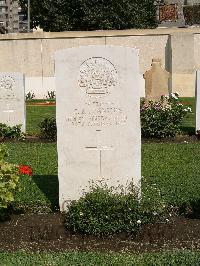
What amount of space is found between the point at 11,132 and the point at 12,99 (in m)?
0.74

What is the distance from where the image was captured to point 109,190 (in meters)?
6.98

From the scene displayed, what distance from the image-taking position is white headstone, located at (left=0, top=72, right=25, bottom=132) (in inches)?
589

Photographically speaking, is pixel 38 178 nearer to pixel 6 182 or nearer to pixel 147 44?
pixel 6 182

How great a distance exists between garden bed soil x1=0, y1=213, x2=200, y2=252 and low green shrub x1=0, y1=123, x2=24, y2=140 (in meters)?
7.79

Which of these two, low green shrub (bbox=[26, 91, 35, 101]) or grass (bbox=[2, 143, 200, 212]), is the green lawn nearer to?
grass (bbox=[2, 143, 200, 212])

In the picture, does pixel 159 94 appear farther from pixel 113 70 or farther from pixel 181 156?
pixel 113 70

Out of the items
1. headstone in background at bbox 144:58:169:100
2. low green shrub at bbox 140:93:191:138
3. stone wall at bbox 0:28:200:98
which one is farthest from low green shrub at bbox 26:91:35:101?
low green shrub at bbox 140:93:191:138

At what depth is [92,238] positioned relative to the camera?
6.50 meters

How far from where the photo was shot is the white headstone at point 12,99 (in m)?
15.0

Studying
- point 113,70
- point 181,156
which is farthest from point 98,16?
point 113,70

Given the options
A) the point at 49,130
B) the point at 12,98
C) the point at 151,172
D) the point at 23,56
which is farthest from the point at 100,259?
the point at 23,56

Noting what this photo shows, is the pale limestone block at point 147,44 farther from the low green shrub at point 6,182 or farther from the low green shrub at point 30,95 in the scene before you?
the low green shrub at point 6,182

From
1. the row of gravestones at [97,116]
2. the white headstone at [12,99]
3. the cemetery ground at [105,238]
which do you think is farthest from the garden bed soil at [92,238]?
the white headstone at [12,99]

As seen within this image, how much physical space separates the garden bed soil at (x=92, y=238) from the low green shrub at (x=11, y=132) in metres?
7.79
